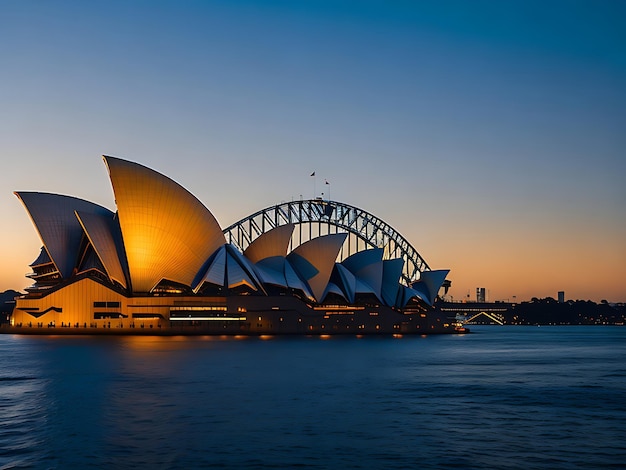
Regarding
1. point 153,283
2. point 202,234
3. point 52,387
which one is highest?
point 202,234

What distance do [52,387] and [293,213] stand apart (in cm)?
8056

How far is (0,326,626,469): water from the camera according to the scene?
2145 cm

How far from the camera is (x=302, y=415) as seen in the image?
1133 inches

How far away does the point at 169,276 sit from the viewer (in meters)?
86.8

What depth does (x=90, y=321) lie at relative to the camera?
88.2 metres

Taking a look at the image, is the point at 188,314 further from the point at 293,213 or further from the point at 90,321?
the point at 293,213

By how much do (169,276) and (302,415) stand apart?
60676 mm

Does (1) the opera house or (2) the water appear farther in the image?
(1) the opera house

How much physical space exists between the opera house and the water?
30682 millimetres

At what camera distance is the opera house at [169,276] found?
81000 mm

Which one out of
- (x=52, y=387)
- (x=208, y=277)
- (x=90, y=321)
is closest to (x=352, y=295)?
(x=208, y=277)

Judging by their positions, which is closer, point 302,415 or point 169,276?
point 302,415

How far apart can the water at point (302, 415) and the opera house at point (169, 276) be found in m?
30.7

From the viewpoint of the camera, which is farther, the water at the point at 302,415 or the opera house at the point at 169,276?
the opera house at the point at 169,276
